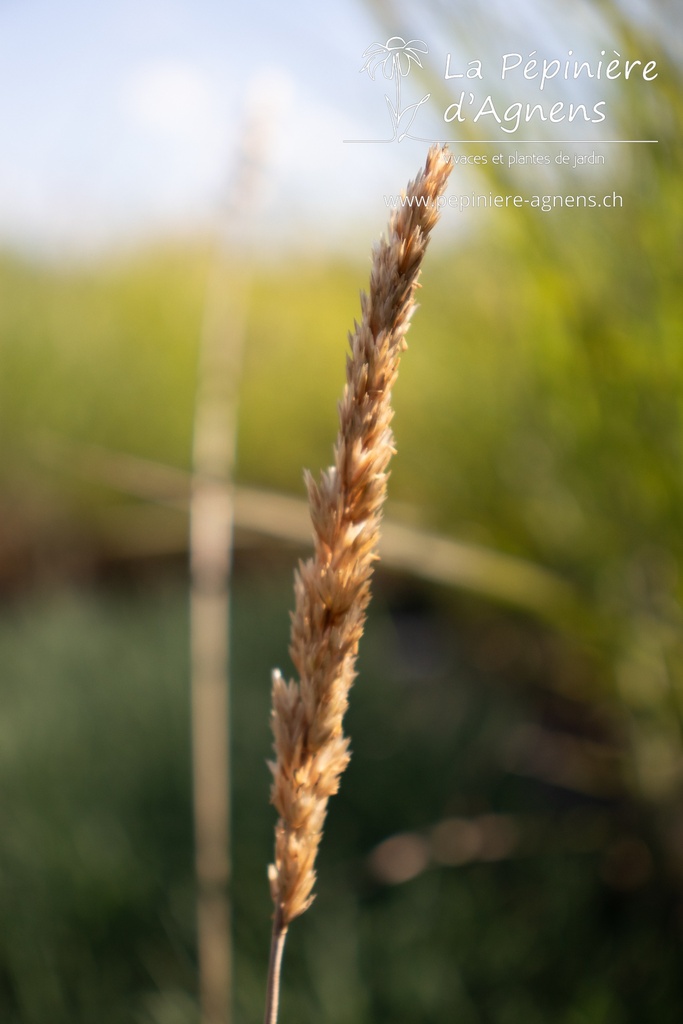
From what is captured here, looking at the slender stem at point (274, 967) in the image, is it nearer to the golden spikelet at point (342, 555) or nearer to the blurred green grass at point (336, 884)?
the golden spikelet at point (342, 555)

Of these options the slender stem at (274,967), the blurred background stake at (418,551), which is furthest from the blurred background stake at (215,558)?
the slender stem at (274,967)

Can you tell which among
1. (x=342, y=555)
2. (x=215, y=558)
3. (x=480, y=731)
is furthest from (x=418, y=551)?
(x=342, y=555)

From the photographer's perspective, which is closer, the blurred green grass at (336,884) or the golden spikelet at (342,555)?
the golden spikelet at (342,555)

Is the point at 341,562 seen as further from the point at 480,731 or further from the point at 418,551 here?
the point at 480,731

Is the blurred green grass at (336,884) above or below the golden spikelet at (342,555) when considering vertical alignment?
below

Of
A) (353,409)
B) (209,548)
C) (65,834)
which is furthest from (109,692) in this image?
(353,409)

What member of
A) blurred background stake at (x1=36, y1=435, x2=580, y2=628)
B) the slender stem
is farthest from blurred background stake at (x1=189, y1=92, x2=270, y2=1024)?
the slender stem

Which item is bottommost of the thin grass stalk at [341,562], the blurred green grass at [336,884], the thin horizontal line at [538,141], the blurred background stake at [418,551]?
the blurred green grass at [336,884]
